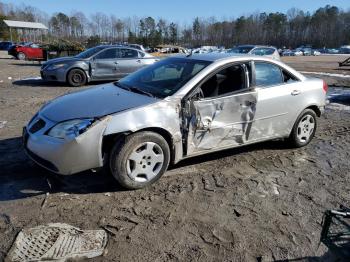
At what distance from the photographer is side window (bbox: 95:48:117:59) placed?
1272 centimetres

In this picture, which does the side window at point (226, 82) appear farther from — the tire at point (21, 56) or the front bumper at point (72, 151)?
the tire at point (21, 56)

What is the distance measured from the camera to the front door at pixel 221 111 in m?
4.36

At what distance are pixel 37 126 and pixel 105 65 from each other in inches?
353

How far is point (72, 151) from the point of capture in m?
3.73

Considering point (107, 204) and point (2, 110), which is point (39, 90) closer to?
point (2, 110)

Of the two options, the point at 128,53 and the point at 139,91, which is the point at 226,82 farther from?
the point at 128,53

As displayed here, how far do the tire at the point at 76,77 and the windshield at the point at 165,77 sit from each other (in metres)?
7.52

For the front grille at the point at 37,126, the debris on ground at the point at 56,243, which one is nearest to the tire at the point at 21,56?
Answer: the front grille at the point at 37,126

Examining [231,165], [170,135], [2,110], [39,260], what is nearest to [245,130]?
[231,165]

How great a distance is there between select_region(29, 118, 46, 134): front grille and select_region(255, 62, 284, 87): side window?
2887 mm

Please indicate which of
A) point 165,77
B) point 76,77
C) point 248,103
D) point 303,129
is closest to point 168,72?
point 165,77

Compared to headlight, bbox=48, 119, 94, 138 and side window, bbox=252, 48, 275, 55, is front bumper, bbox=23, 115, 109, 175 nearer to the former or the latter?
headlight, bbox=48, 119, 94, 138

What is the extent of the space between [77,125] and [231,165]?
2.26 metres

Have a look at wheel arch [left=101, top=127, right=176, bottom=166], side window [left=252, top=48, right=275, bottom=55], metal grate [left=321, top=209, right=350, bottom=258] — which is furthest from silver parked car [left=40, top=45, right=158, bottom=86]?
metal grate [left=321, top=209, right=350, bottom=258]
